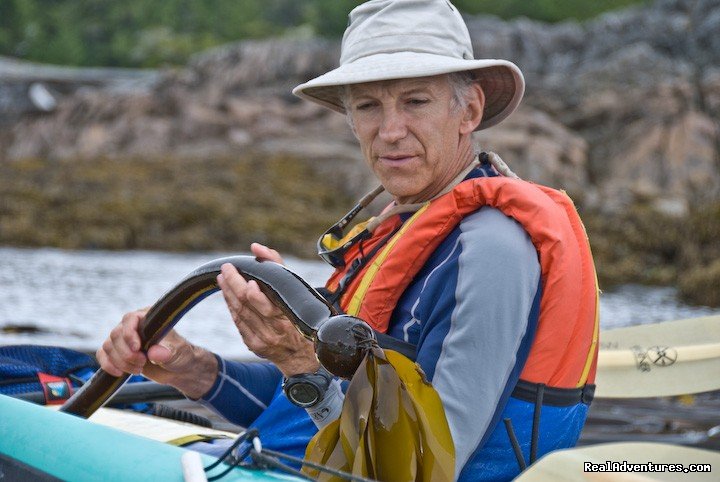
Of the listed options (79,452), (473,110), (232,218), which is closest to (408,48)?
(473,110)

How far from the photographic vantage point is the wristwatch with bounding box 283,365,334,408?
1916 millimetres

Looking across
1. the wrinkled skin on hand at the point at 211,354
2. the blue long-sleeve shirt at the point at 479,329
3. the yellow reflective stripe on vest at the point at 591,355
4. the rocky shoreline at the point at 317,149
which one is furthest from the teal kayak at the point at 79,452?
the rocky shoreline at the point at 317,149

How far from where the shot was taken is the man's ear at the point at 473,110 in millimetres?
2303

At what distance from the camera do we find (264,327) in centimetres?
191

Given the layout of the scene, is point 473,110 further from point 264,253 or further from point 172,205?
point 172,205

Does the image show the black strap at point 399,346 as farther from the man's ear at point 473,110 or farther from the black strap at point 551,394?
the man's ear at point 473,110

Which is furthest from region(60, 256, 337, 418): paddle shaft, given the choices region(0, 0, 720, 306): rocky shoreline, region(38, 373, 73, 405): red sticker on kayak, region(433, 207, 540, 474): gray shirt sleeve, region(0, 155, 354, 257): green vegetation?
region(0, 155, 354, 257): green vegetation

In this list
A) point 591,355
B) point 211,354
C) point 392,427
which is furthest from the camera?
point 211,354

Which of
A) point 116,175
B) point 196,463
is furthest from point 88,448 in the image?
point 116,175

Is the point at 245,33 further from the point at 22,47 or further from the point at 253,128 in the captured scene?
the point at 253,128

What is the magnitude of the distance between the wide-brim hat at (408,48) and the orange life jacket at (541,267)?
271mm

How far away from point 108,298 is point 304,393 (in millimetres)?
10019

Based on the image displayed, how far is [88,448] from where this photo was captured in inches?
74.5

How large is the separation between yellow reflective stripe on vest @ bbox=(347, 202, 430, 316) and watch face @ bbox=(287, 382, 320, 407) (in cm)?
27
